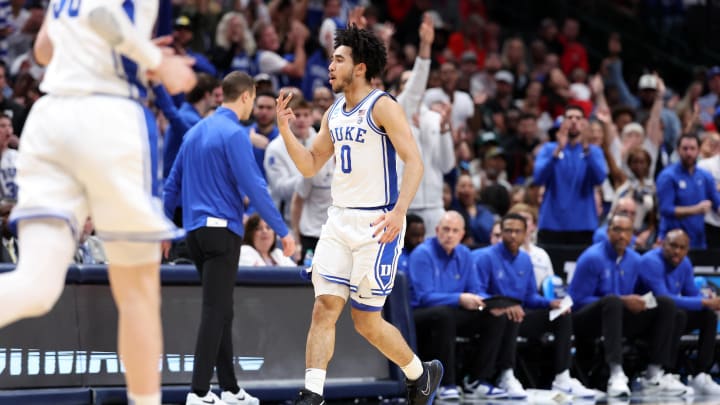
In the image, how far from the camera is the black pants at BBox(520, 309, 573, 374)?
33.9 ft

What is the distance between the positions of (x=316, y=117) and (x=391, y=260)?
198 inches

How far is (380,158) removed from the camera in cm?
705

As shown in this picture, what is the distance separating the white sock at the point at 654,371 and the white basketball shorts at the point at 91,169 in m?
6.92

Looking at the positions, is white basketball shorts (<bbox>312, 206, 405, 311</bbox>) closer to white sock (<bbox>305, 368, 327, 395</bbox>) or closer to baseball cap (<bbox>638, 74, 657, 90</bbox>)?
→ white sock (<bbox>305, 368, 327, 395</bbox>)

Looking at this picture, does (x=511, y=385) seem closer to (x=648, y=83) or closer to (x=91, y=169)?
(x=91, y=169)

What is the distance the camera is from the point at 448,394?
9.55 metres

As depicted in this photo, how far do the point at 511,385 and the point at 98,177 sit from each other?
235 inches

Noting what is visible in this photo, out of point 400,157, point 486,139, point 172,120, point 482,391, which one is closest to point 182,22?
point 486,139

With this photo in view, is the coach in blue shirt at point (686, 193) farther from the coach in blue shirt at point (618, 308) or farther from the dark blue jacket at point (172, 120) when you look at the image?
the dark blue jacket at point (172, 120)

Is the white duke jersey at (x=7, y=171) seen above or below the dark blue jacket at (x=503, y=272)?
above

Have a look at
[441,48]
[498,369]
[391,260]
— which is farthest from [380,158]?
[441,48]

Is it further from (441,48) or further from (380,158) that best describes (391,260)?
(441,48)

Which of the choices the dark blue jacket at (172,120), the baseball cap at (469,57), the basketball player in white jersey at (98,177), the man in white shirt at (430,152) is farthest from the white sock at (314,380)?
the baseball cap at (469,57)

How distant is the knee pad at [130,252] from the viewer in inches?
186
